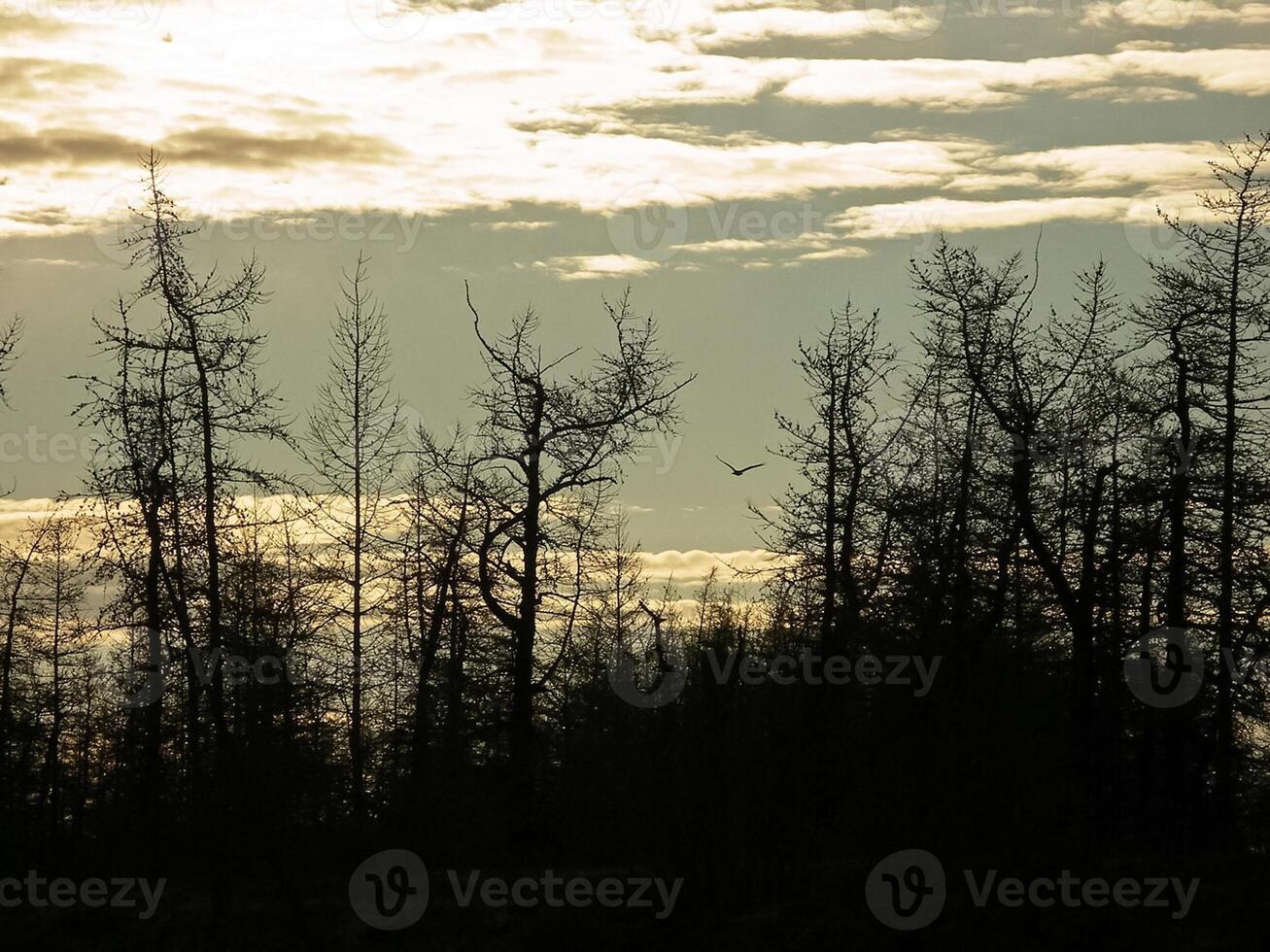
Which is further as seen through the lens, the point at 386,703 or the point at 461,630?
the point at 386,703

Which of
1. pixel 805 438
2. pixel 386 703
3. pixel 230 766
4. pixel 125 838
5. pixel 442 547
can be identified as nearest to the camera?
pixel 230 766

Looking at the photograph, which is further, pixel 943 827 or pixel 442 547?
pixel 442 547

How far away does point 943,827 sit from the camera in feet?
87.6

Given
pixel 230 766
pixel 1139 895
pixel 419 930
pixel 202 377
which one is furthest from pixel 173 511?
pixel 1139 895

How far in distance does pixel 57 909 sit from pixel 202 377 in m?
10.9

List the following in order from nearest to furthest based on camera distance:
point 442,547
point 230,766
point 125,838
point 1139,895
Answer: point 1139,895
point 230,766
point 125,838
point 442,547

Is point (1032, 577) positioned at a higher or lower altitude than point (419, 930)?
higher

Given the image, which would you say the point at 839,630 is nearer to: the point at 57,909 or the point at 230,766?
the point at 230,766

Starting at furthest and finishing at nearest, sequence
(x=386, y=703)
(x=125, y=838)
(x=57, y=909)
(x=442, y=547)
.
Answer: (x=386, y=703) < (x=442, y=547) < (x=125, y=838) < (x=57, y=909)

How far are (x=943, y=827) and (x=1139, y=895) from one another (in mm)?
4397

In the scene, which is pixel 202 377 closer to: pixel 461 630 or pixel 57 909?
pixel 57 909

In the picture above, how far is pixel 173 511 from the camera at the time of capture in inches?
1048

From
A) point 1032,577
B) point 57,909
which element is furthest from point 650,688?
point 1032,577

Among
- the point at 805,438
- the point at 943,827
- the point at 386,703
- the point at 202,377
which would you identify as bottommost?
the point at 386,703
